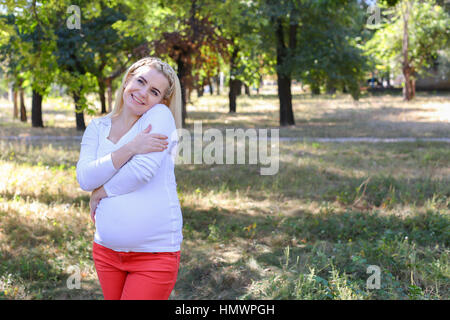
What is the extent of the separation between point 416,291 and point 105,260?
10.1ft

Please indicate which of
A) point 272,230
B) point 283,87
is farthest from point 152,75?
point 283,87

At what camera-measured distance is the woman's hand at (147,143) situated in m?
2.38

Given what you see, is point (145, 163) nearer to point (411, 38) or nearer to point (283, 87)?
point (283, 87)

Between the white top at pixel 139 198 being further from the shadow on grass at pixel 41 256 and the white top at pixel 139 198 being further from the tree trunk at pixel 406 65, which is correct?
the tree trunk at pixel 406 65

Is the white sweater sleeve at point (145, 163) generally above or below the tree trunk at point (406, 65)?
below

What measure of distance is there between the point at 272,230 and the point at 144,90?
4.52 m

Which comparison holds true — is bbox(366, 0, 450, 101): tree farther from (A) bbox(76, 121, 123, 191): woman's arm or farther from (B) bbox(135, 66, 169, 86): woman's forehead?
(A) bbox(76, 121, 123, 191): woman's arm

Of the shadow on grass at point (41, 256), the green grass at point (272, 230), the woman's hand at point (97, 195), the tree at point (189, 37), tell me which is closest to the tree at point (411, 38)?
the tree at point (189, 37)

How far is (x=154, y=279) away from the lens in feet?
7.85

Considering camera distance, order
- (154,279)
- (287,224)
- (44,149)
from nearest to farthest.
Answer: (154,279)
(287,224)
(44,149)

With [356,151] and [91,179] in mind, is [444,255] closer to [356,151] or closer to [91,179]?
[91,179]
